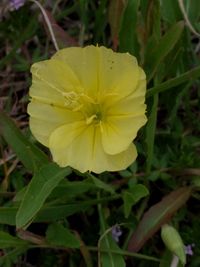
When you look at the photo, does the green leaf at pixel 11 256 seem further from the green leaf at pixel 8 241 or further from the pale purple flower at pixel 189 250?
the pale purple flower at pixel 189 250

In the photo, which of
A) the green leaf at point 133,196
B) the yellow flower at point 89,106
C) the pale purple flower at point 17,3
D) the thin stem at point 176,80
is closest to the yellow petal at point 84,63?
the yellow flower at point 89,106

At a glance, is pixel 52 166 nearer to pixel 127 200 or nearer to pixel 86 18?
pixel 127 200

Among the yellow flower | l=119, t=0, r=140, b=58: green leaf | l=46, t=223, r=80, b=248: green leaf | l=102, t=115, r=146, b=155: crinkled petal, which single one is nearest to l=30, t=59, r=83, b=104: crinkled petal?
the yellow flower

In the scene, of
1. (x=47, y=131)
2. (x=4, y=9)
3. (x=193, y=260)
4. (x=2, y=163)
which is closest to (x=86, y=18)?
(x=4, y=9)

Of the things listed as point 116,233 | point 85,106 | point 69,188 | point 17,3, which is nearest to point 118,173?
point 116,233

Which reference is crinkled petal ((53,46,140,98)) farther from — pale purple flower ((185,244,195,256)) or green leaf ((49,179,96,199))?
pale purple flower ((185,244,195,256))

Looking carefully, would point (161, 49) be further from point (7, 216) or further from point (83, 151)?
point (7, 216)
